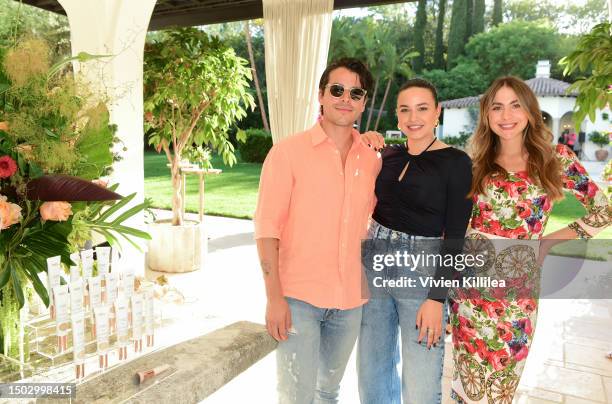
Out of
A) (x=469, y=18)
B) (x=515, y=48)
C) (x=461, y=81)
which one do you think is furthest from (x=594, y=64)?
(x=469, y=18)

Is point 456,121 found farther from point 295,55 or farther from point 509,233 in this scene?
point 509,233

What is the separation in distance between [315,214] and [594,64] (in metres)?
1.99

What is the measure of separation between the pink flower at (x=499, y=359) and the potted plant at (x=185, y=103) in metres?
3.48

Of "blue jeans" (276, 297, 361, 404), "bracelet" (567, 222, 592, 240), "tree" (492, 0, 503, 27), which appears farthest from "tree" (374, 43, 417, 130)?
"blue jeans" (276, 297, 361, 404)

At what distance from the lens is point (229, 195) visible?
1123 cm

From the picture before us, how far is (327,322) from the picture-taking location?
1634 millimetres

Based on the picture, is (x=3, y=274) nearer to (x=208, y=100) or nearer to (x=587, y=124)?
(x=208, y=100)

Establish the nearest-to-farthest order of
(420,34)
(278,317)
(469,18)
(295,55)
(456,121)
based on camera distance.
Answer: (278,317) < (295,55) < (456,121) < (469,18) < (420,34)

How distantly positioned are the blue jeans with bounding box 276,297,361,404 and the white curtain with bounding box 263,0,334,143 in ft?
10.7

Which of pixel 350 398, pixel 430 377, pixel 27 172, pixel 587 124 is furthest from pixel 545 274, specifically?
pixel 587 124

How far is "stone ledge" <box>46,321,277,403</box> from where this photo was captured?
1058mm

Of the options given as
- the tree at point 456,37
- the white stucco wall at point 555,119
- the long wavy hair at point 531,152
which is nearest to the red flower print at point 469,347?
the long wavy hair at point 531,152

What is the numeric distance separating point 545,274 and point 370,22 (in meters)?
22.9

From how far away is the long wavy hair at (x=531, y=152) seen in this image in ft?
5.47
